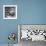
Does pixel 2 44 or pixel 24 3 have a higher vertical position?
pixel 24 3

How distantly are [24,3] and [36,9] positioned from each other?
41 cm

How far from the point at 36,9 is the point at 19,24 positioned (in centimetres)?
69

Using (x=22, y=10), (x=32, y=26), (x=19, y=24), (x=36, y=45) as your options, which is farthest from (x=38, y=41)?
(x=22, y=10)

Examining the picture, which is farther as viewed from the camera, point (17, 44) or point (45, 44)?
point (17, 44)

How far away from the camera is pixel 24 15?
411 centimetres

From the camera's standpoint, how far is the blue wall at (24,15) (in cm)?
411

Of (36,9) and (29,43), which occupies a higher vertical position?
(36,9)

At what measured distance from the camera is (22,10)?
411 cm

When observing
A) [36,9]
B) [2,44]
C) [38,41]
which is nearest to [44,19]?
[36,9]

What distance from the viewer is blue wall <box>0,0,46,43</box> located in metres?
4.11

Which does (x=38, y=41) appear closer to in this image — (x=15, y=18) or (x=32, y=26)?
(x=32, y=26)

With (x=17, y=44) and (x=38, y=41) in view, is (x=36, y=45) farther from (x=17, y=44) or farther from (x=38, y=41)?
(x=17, y=44)

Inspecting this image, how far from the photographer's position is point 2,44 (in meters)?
4.04

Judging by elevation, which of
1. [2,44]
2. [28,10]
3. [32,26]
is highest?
[28,10]
